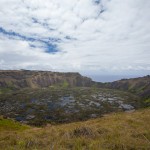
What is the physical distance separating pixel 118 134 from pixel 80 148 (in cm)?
355

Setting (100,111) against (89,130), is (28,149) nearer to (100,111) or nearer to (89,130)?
(89,130)

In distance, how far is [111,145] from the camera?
998 cm

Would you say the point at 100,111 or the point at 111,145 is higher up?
the point at 111,145

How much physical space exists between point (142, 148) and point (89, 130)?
14.9 ft

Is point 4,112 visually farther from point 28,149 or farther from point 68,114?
point 28,149

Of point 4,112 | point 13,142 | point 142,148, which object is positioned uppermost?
point 142,148

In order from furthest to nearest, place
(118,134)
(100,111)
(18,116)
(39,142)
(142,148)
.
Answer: (100,111)
(18,116)
(118,134)
(39,142)
(142,148)

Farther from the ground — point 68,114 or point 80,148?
point 80,148

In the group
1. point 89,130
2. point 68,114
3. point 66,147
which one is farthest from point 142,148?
point 68,114

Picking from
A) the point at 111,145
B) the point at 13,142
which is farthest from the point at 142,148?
the point at 13,142

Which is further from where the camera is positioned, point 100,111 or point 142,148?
point 100,111

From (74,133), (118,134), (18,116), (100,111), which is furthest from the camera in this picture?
(100,111)

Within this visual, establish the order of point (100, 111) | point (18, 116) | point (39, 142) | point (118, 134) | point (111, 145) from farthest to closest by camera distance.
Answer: point (100, 111), point (18, 116), point (118, 134), point (39, 142), point (111, 145)

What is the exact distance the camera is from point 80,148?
9.66 m
